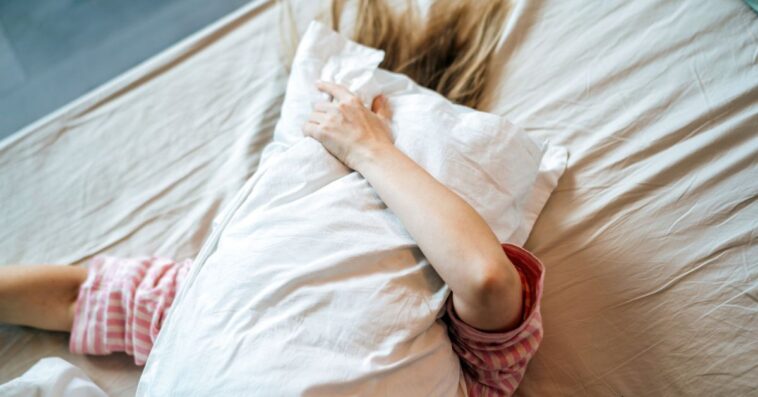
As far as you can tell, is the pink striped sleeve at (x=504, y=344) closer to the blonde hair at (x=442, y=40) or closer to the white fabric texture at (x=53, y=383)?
the blonde hair at (x=442, y=40)

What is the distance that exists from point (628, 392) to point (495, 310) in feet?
0.78

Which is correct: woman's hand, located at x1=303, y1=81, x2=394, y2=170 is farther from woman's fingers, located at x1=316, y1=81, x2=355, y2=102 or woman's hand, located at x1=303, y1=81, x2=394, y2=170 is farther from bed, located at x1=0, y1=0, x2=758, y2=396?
bed, located at x1=0, y1=0, x2=758, y2=396

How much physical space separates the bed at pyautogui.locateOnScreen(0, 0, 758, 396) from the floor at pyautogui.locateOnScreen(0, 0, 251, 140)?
0.45 ft

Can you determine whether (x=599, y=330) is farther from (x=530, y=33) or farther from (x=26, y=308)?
(x=26, y=308)

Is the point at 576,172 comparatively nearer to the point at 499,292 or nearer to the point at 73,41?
the point at 499,292

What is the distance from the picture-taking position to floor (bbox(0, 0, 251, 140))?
1.08m

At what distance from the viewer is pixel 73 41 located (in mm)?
1176

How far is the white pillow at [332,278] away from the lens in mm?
534

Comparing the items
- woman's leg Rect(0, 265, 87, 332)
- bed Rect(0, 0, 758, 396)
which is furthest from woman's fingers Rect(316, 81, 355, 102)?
woman's leg Rect(0, 265, 87, 332)

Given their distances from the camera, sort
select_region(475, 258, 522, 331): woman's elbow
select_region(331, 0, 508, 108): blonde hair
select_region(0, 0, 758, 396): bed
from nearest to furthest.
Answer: select_region(475, 258, 522, 331): woman's elbow
select_region(0, 0, 758, 396): bed
select_region(331, 0, 508, 108): blonde hair

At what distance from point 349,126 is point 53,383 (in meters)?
0.48

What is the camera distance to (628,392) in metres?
0.64

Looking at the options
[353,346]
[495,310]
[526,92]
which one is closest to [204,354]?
[353,346]

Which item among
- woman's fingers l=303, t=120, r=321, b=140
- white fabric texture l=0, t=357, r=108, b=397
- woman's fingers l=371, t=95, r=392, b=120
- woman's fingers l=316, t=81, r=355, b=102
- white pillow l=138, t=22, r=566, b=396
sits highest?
woman's fingers l=316, t=81, r=355, b=102
